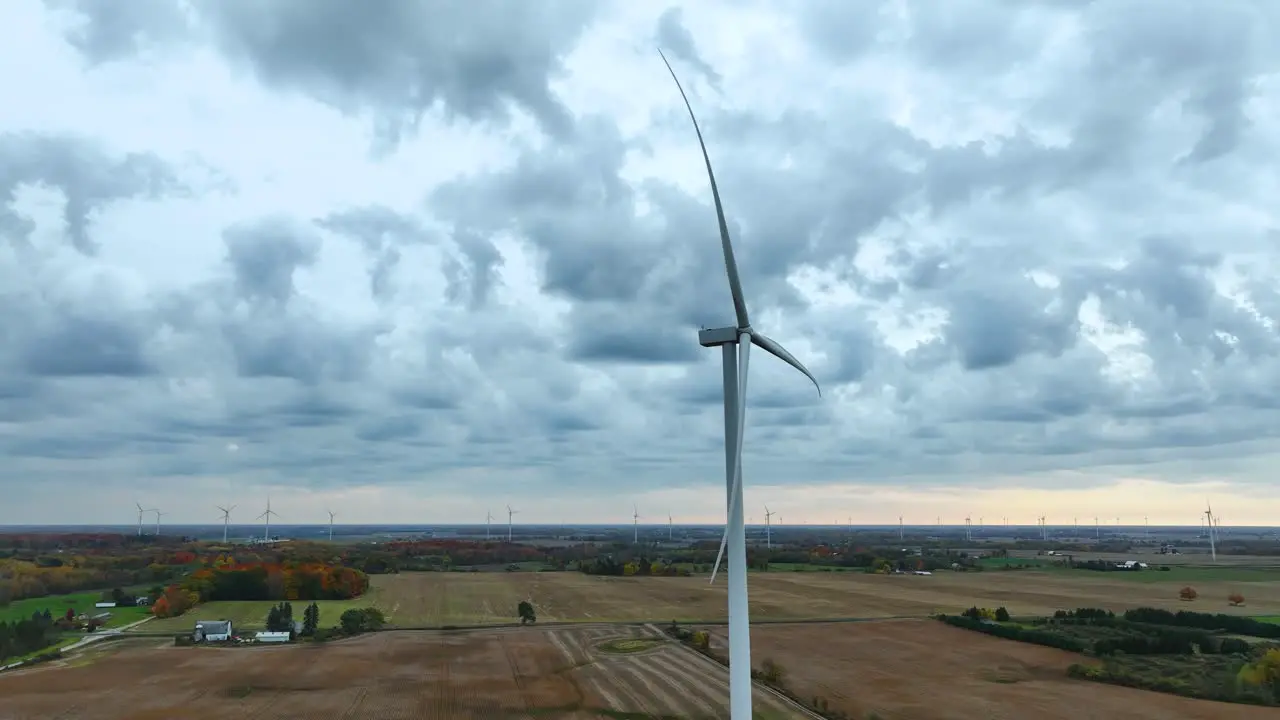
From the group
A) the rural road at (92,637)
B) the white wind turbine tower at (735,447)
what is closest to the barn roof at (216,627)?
the rural road at (92,637)

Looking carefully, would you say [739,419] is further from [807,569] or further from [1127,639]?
[807,569]

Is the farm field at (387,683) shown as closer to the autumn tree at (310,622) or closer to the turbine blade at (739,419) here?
the autumn tree at (310,622)

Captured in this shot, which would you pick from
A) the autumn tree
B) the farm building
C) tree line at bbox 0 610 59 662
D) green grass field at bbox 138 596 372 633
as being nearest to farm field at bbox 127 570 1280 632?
green grass field at bbox 138 596 372 633

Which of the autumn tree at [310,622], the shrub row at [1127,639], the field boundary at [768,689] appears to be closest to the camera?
the field boundary at [768,689]

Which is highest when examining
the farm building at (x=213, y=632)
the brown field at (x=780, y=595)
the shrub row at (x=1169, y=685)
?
the farm building at (x=213, y=632)

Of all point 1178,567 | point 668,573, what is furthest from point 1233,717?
point 1178,567

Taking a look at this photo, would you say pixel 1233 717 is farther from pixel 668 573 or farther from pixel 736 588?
pixel 668 573
